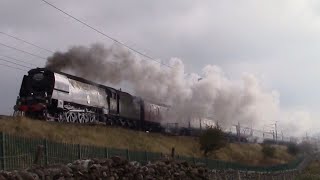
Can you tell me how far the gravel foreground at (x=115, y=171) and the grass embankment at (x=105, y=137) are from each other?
201 inches

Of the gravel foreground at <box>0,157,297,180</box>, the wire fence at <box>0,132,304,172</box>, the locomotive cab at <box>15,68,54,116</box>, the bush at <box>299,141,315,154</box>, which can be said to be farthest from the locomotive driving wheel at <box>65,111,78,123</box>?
the bush at <box>299,141,315,154</box>

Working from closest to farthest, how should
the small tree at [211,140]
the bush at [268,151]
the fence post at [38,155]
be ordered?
1. the fence post at [38,155]
2. the small tree at [211,140]
3. the bush at [268,151]

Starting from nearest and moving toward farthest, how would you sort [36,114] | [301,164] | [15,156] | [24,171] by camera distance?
[24,171], [15,156], [36,114], [301,164]

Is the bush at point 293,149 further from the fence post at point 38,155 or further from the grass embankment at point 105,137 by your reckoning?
the fence post at point 38,155

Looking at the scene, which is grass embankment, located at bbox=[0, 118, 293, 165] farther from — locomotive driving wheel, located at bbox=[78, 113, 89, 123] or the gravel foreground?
the gravel foreground

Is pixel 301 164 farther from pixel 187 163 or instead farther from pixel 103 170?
pixel 103 170

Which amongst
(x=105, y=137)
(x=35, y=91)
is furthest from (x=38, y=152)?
(x=35, y=91)

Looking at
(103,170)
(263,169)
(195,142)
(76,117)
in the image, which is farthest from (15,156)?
(195,142)

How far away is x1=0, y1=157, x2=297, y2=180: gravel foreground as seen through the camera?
12547 millimetres

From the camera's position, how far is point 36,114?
35.2 meters

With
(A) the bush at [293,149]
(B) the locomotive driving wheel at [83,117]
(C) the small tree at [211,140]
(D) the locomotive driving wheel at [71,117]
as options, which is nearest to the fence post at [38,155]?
(D) the locomotive driving wheel at [71,117]

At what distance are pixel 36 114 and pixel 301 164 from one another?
103ft

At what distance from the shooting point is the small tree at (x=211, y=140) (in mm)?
47469

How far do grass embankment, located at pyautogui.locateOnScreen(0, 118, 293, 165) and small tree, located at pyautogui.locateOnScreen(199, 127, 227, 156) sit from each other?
87 cm
